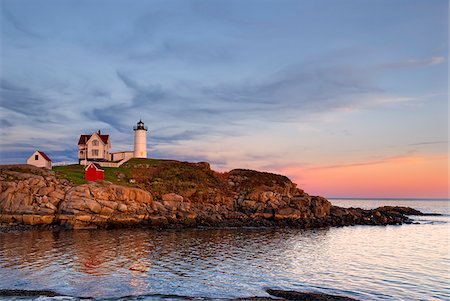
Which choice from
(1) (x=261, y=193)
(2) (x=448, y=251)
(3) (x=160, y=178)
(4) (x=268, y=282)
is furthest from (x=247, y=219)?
(4) (x=268, y=282)

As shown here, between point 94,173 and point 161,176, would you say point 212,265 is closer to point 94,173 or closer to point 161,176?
point 94,173

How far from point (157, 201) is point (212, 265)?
123 feet

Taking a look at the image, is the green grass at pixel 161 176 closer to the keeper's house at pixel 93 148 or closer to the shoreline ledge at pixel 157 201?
the shoreline ledge at pixel 157 201

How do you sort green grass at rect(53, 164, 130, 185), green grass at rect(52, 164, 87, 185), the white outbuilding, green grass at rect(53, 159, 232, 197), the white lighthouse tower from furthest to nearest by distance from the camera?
the white lighthouse tower → the white outbuilding → green grass at rect(53, 159, 232, 197) → green grass at rect(53, 164, 130, 185) → green grass at rect(52, 164, 87, 185)

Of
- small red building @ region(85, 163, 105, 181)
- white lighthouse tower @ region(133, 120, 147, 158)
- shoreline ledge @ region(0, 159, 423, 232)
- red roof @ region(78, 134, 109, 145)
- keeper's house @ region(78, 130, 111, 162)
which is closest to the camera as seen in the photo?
shoreline ledge @ region(0, 159, 423, 232)

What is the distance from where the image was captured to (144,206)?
67688 millimetres

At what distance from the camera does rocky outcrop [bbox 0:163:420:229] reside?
6112 cm

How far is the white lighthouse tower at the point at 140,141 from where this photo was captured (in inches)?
4230

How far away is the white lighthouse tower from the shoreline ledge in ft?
29.3

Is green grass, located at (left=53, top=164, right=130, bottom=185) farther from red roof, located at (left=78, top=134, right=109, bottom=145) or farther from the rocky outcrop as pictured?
red roof, located at (left=78, top=134, right=109, bottom=145)

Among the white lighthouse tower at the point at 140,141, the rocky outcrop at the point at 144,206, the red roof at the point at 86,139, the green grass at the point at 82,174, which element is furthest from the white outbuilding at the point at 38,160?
the white lighthouse tower at the point at 140,141

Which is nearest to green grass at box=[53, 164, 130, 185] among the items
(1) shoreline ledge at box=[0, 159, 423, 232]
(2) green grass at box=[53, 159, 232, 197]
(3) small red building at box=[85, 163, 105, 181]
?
(2) green grass at box=[53, 159, 232, 197]

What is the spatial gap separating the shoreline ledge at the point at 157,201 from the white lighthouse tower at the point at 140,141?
29.3 feet

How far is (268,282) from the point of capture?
3033cm
